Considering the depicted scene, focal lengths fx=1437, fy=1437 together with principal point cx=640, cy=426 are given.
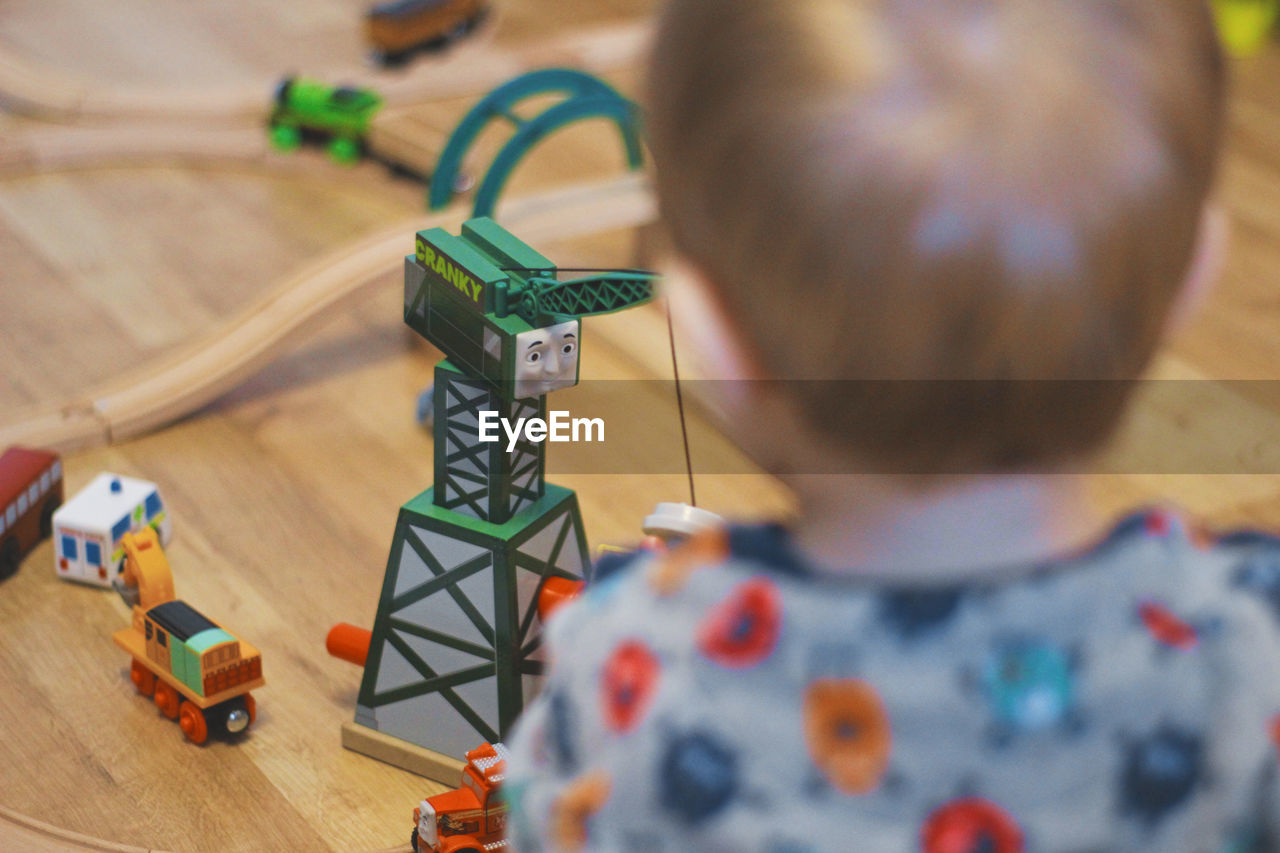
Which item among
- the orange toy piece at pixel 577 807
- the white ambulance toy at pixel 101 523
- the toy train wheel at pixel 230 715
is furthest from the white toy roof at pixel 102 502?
the orange toy piece at pixel 577 807

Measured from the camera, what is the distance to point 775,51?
31 centimetres

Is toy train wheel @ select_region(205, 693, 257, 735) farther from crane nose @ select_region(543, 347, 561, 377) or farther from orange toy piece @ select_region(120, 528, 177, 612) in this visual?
crane nose @ select_region(543, 347, 561, 377)

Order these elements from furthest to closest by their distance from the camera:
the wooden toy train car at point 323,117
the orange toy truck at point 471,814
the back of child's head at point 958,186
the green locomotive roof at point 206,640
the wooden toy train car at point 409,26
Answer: the wooden toy train car at point 409,26 → the wooden toy train car at point 323,117 → the green locomotive roof at point 206,640 → the orange toy truck at point 471,814 → the back of child's head at point 958,186

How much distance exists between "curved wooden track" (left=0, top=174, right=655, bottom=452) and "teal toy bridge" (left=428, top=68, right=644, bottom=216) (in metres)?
0.05

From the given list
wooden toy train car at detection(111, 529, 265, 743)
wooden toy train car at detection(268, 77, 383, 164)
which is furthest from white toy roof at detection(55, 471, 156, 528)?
wooden toy train car at detection(268, 77, 383, 164)

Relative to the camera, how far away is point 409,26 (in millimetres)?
2104

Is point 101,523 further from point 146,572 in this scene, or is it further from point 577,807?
point 577,807

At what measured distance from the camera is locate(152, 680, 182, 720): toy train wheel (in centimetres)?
105

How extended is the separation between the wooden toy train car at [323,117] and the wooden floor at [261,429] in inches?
1.7

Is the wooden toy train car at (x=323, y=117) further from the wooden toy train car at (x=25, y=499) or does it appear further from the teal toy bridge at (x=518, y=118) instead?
the wooden toy train car at (x=25, y=499)

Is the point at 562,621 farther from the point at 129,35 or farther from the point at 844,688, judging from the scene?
the point at 129,35

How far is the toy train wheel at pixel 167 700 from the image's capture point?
41.4 inches

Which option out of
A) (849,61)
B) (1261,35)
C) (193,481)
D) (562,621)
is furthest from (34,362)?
(1261,35)

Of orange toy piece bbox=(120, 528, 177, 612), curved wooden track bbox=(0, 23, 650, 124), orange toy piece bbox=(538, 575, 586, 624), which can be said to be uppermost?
curved wooden track bbox=(0, 23, 650, 124)
